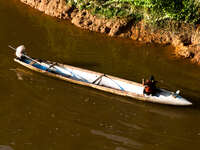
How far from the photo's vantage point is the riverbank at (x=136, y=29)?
15.2 meters

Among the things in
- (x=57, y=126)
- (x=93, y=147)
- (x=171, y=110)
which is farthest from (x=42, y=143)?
(x=171, y=110)

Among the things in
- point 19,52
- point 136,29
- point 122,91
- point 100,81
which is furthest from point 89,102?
point 136,29

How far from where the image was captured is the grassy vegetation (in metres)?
14.8

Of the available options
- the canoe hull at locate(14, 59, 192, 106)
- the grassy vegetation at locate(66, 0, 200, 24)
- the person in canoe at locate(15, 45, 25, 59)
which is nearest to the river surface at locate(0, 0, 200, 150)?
the canoe hull at locate(14, 59, 192, 106)

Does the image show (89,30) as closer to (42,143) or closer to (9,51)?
(9,51)

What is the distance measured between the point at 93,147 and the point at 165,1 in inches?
362

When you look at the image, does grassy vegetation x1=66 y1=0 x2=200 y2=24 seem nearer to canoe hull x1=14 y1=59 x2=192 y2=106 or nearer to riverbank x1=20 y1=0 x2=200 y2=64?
riverbank x1=20 y1=0 x2=200 y2=64

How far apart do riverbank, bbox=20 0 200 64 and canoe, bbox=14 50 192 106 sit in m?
4.07

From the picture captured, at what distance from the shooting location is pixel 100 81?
42.8ft

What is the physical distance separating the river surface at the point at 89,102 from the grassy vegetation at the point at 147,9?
1593mm

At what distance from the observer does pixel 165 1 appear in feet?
49.0

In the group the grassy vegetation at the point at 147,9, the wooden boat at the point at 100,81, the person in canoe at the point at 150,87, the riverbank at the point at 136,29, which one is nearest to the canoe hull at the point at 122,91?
the wooden boat at the point at 100,81

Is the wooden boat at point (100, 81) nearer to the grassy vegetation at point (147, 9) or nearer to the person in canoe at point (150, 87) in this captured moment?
the person in canoe at point (150, 87)

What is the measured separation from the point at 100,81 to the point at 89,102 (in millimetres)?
1355
